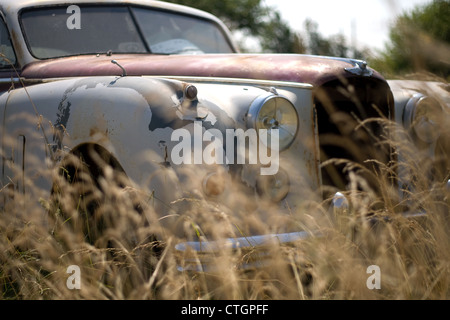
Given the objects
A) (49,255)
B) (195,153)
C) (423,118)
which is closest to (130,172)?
(195,153)

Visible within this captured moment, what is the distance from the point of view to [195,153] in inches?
95.3

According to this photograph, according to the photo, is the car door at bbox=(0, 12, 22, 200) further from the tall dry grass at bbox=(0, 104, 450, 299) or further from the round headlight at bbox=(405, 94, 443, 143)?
the round headlight at bbox=(405, 94, 443, 143)

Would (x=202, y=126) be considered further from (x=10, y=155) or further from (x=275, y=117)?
(x=10, y=155)

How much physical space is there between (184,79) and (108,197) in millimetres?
871

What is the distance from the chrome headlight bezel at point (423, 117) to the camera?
328 centimetres

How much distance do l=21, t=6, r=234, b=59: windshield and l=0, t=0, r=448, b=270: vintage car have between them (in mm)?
60

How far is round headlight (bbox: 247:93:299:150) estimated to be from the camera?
103 inches

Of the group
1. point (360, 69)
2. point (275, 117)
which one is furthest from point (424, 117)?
point (275, 117)

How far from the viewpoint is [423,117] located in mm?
3301

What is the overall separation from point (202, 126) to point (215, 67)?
0.76 metres

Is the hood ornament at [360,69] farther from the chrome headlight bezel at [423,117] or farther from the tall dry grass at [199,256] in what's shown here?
the tall dry grass at [199,256]

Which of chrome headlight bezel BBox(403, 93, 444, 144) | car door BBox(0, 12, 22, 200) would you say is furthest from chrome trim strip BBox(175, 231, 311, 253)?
chrome headlight bezel BBox(403, 93, 444, 144)

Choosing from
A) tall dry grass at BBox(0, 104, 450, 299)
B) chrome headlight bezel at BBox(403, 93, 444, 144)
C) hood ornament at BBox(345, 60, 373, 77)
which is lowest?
tall dry grass at BBox(0, 104, 450, 299)

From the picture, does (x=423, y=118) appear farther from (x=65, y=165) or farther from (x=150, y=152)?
(x=65, y=165)
